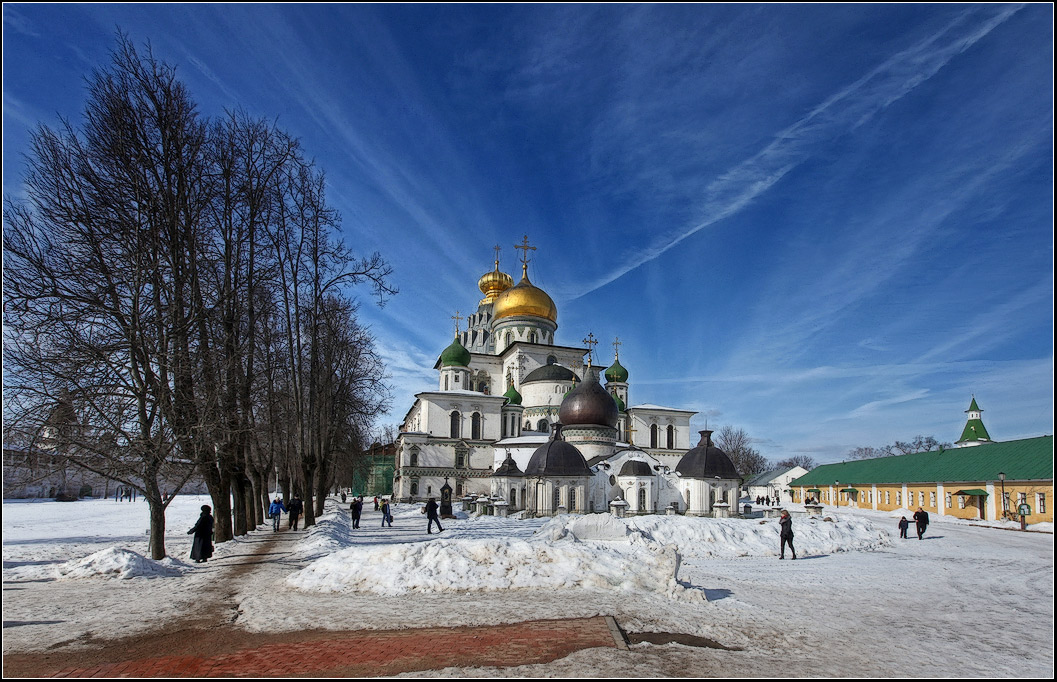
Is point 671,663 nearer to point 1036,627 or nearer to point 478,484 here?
point 1036,627

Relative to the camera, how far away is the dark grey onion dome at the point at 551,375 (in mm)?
45916

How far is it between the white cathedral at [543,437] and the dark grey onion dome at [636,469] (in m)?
0.07

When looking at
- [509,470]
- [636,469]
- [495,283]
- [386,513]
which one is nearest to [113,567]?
[386,513]

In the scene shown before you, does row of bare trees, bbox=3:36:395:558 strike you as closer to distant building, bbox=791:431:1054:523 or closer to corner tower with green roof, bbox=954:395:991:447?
distant building, bbox=791:431:1054:523

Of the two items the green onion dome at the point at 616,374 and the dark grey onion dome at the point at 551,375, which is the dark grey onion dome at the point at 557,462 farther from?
the green onion dome at the point at 616,374

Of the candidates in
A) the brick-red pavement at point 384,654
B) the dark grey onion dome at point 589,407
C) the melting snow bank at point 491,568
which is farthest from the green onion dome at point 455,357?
the brick-red pavement at point 384,654

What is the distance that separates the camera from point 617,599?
31.7 ft

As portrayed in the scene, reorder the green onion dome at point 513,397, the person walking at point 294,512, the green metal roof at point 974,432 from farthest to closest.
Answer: the green metal roof at point 974,432
the green onion dome at point 513,397
the person walking at point 294,512

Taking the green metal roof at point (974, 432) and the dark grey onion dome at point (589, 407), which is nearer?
the dark grey onion dome at point (589, 407)

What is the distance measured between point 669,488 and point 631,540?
55.4ft

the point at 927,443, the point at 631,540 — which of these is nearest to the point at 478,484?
the point at 631,540

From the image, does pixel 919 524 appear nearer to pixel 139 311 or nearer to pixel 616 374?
pixel 139 311

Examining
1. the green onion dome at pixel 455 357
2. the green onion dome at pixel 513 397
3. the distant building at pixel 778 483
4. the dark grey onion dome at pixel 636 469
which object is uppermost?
the green onion dome at pixel 455 357

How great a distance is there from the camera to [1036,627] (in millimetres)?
8945
